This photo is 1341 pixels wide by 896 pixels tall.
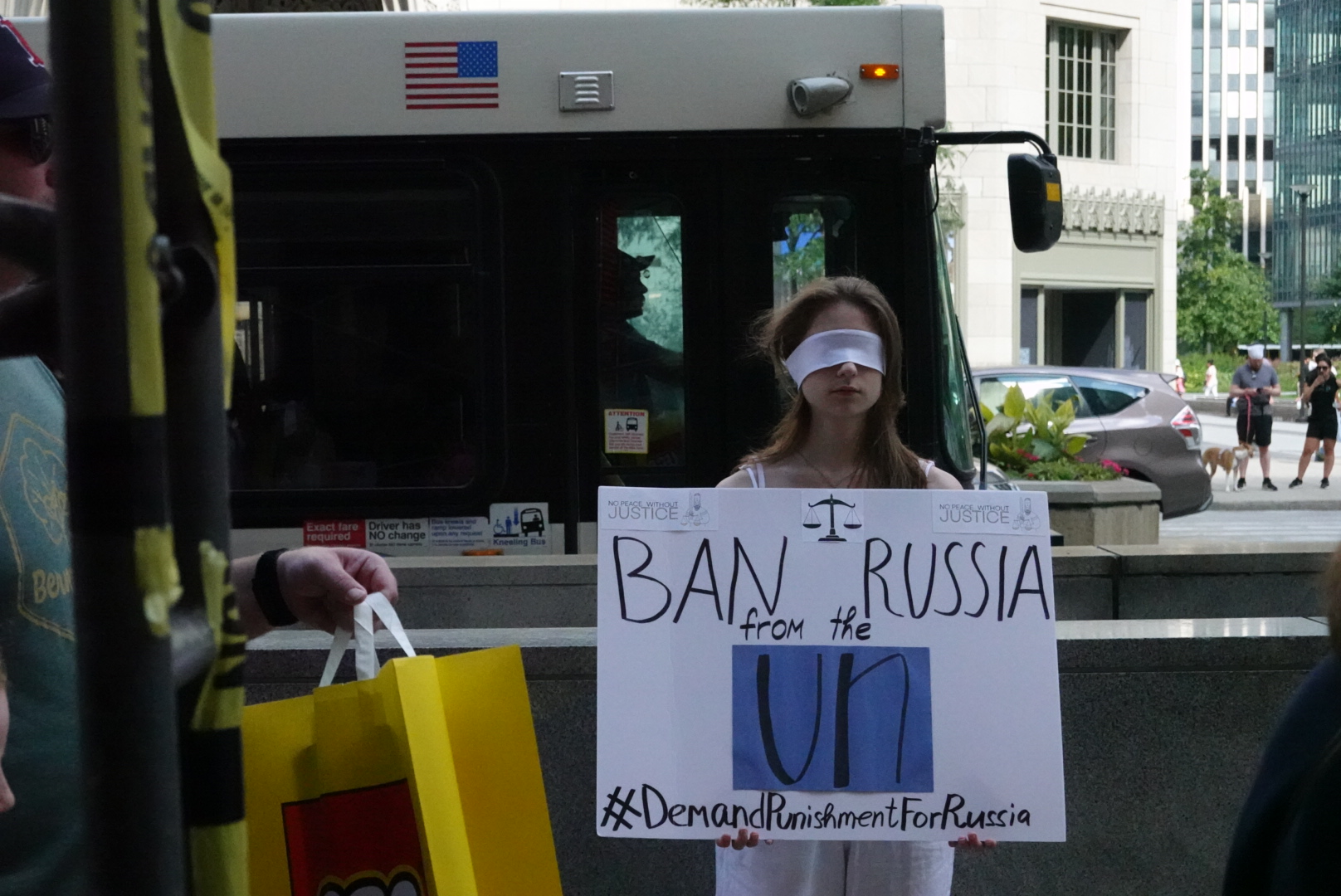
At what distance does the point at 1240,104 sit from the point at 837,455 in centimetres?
13652

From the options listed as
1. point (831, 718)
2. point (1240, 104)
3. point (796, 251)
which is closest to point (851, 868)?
point (831, 718)

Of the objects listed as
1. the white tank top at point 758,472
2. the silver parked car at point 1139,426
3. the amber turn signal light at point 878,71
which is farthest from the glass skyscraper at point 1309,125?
the white tank top at point 758,472

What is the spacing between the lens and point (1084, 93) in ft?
116

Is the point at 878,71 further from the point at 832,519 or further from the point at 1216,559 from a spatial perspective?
the point at 832,519

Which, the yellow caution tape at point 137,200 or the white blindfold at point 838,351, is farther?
the white blindfold at point 838,351

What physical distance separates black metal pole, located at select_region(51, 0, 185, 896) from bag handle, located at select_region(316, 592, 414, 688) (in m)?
1.00

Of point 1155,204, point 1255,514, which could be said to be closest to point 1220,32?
point 1155,204

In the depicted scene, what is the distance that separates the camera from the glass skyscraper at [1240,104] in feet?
403

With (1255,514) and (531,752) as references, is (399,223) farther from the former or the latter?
(1255,514)

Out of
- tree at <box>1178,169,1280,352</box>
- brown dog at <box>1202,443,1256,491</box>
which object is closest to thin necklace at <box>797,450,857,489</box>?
brown dog at <box>1202,443,1256,491</box>

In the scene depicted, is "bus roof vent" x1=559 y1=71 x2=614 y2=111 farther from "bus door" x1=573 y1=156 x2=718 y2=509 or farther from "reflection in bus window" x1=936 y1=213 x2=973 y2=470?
"reflection in bus window" x1=936 y1=213 x2=973 y2=470

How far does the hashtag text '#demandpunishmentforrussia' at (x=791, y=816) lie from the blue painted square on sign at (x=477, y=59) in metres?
3.58

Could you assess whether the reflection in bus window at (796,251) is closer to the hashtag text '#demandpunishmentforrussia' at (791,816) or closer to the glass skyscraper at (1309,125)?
the hashtag text '#demandpunishmentforrussia' at (791,816)

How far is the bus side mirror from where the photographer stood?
5.53 m
